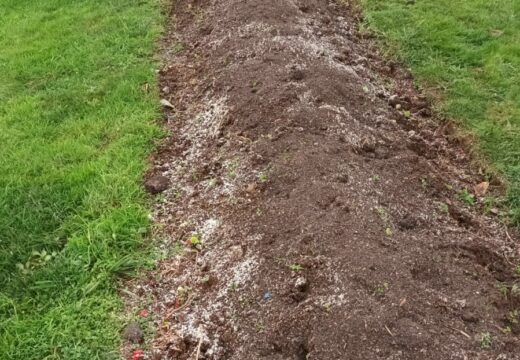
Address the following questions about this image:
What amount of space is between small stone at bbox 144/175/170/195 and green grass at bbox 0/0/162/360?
0.27ft

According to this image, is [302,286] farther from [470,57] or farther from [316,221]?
[470,57]

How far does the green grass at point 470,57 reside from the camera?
4.82 meters

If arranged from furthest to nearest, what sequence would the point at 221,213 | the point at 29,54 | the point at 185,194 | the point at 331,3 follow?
the point at 331,3 → the point at 29,54 → the point at 185,194 → the point at 221,213

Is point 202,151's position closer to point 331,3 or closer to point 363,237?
point 363,237

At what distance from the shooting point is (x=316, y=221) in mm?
3562

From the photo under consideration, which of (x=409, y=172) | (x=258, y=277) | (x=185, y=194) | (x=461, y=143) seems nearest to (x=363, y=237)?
(x=258, y=277)

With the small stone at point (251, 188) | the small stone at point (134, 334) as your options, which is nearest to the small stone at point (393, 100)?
the small stone at point (251, 188)

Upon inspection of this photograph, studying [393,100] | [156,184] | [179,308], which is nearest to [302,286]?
[179,308]

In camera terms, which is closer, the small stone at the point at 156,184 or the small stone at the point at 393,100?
the small stone at the point at 156,184

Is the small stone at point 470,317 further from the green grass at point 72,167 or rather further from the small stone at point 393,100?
the small stone at point 393,100

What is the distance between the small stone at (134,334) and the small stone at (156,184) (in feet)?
4.21

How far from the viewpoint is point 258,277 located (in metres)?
3.42

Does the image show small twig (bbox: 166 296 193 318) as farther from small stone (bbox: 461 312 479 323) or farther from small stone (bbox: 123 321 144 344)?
small stone (bbox: 461 312 479 323)

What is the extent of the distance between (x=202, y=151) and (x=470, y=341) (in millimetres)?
2559
